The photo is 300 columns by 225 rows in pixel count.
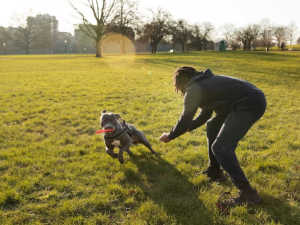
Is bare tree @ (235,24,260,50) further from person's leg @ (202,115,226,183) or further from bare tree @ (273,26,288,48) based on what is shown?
person's leg @ (202,115,226,183)

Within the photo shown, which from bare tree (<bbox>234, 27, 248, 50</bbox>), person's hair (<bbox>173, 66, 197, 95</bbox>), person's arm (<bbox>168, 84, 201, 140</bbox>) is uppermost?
bare tree (<bbox>234, 27, 248, 50</bbox>)

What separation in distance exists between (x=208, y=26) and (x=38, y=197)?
84.0 metres

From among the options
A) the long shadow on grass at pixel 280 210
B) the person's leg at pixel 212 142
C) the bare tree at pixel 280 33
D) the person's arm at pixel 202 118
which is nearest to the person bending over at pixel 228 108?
the long shadow on grass at pixel 280 210

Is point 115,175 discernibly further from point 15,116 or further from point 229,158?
point 15,116

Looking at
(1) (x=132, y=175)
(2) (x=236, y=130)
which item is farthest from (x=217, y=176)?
(1) (x=132, y=175)

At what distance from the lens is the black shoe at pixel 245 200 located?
3645 millimetres

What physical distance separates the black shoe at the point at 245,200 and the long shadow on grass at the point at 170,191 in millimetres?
360

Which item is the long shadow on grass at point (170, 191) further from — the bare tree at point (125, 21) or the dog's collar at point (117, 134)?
the bare tree at point (125, 21)

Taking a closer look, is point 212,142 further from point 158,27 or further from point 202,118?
point 158,27

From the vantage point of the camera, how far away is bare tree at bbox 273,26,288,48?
8806 cm

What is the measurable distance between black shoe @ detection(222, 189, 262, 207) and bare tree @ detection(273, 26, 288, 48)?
98.5 m

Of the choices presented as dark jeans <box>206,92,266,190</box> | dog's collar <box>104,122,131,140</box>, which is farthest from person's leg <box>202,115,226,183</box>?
dog's collar <box>104,122,131,140</box>

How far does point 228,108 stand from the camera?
3.68 m

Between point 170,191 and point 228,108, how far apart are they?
5.52 ft
